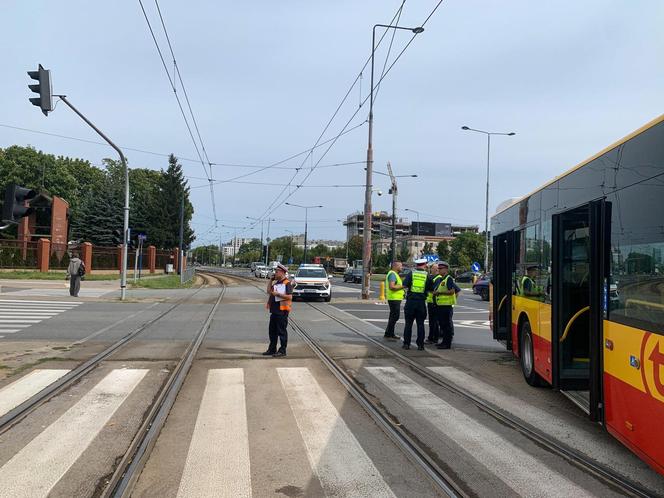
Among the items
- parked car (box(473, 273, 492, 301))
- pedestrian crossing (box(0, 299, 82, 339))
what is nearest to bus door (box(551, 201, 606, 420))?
pedestrian crossing (box(0, 299, 82, 339))

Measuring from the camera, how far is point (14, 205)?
31.2 feet

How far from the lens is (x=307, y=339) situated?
1218cm

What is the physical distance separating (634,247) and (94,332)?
38.2ft

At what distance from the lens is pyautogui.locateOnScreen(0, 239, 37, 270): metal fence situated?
36000 mm

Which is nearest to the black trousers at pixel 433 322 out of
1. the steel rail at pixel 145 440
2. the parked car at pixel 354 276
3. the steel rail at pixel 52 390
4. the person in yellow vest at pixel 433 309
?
the person in yellow vest at pixel 433 309

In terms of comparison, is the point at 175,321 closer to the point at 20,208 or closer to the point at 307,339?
the point at 307,339

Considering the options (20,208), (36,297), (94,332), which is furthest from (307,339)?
(36,297)

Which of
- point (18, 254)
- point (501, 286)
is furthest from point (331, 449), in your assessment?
point (18, 254)

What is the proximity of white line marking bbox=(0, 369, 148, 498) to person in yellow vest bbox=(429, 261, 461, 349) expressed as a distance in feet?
20.4

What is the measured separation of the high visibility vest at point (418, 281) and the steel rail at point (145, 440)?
14.9 ft

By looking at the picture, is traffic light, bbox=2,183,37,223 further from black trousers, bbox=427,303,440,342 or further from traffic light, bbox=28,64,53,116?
black trousers, bbox=427,303,440,342

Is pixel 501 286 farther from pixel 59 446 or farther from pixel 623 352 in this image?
pixel 59 446

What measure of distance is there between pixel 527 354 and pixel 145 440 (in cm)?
546

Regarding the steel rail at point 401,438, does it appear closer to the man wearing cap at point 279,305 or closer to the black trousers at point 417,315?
the man wearing cap at point 279,305
